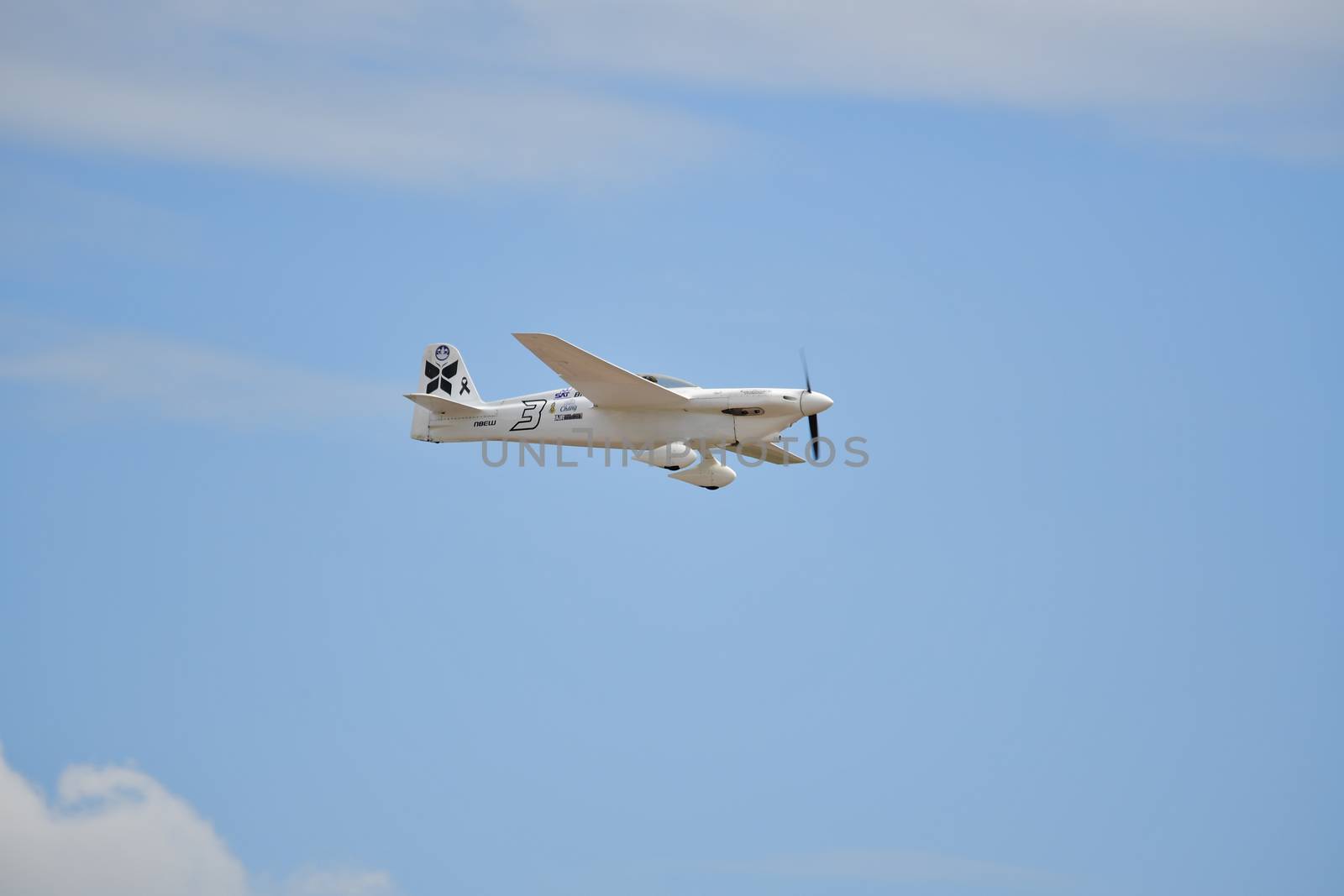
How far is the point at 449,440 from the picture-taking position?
4091cm

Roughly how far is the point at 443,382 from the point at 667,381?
6.01m

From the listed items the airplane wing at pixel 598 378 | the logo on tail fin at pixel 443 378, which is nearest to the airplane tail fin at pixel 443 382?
the logo on tail fin at pixel 443 378

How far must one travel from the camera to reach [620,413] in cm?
3884

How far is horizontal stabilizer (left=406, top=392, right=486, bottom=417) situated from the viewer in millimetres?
40281

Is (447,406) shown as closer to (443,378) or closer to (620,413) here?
(443,378)

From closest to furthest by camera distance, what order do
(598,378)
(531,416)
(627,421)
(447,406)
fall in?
(598,378) → (627,421) → (531,416) → (447,406)

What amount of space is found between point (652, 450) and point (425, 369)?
20.8 feet

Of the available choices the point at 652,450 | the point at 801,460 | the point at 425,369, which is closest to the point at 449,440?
the point at 425,369

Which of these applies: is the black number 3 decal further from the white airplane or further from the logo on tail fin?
the logo on tail fin

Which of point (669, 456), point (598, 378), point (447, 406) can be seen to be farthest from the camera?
point (447, 406)

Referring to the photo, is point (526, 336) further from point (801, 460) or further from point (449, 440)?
point (801, 460)

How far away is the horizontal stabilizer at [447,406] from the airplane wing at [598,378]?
10.5 feet

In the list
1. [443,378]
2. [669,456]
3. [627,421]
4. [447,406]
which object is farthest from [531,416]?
[669,456]

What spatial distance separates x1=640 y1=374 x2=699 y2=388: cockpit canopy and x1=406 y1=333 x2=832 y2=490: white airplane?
2cm
